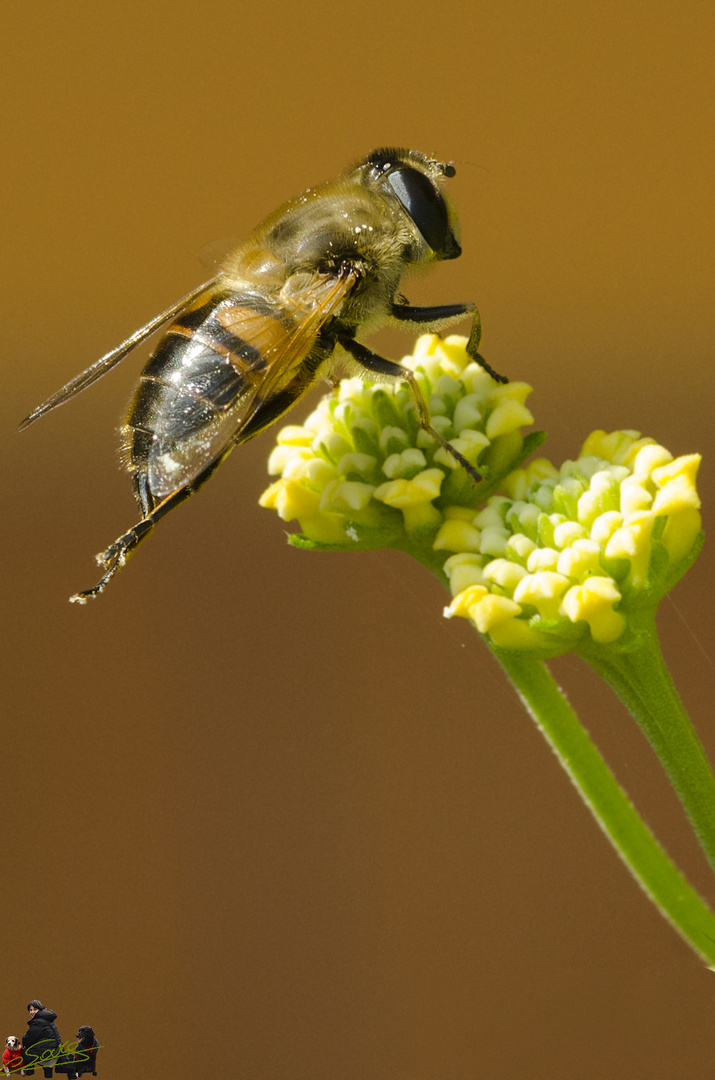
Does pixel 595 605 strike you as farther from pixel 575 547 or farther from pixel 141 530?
pixel 141 530

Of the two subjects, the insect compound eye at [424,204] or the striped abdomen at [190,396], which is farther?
the insect compound eye at [424,204]

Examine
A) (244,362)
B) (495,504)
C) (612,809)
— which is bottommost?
(612,809)

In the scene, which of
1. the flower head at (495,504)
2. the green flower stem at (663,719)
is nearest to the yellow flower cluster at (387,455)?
the flower head at (495,504)

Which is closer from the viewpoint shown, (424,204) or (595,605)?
(595,605)

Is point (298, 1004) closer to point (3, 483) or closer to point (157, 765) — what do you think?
point (157, 765)

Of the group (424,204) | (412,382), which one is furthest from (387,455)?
(424,204)

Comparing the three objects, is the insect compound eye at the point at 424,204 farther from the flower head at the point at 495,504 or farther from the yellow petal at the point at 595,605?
the yellow petal at the point at 595,605
